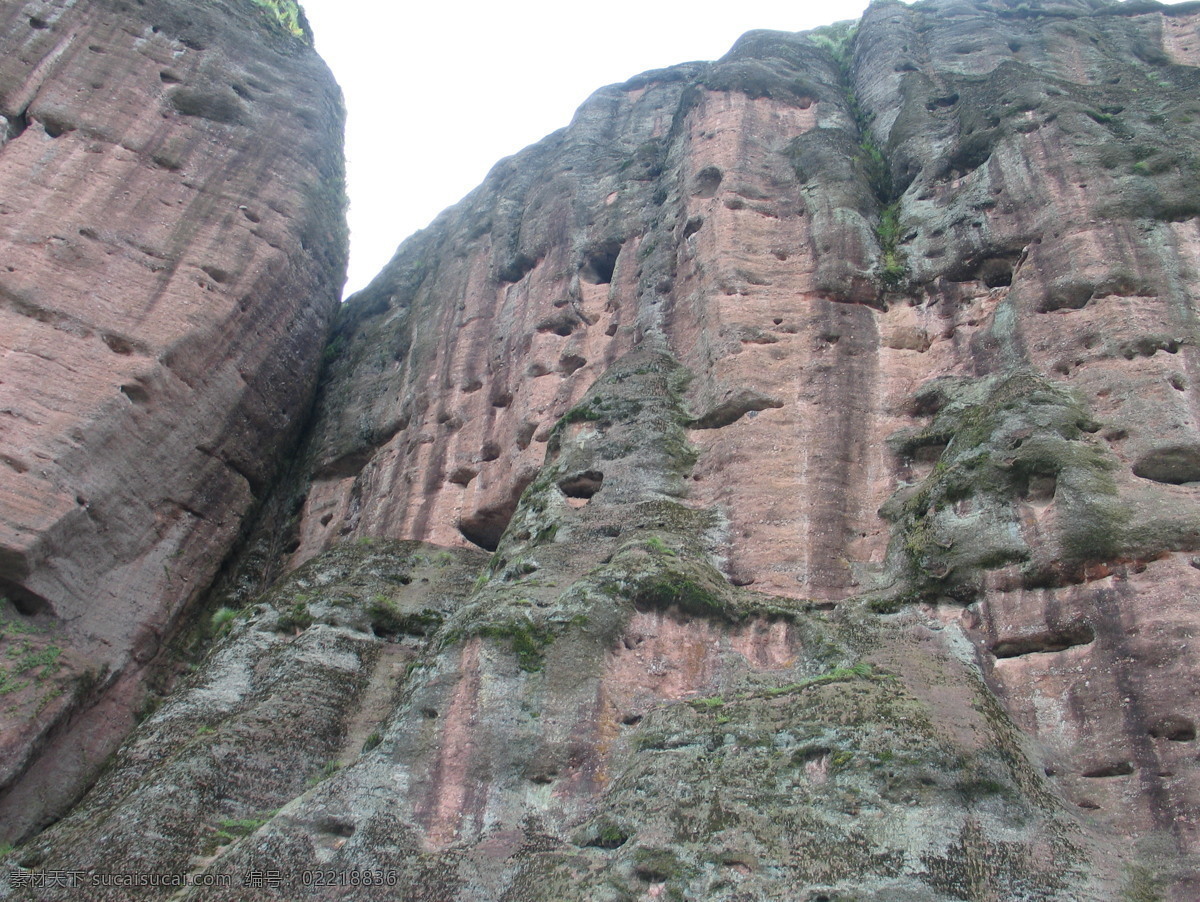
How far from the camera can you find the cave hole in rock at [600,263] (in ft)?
63.7

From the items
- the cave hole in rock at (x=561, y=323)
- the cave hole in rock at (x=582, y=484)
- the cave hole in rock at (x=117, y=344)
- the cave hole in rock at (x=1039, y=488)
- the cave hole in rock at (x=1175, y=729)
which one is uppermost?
the cave hole in rock at (x=561, y=323)

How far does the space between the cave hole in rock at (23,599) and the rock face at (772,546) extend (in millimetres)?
3652

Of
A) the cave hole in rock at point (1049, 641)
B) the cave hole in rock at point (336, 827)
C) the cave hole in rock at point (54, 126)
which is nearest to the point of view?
the cave hole in rock at point (336, 827)

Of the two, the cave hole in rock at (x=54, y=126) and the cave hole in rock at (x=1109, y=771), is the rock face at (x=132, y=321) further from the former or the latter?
the cave hole in rock at (x=1109, y=771)

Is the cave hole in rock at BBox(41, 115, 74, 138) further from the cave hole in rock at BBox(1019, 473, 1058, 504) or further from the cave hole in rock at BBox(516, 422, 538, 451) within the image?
the cave hole in rock at BBox(1019, 473, 1058, 504)

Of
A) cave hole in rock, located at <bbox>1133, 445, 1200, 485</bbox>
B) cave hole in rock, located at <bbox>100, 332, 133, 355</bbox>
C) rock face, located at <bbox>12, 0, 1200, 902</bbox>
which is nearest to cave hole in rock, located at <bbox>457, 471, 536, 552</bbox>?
rock face, located at <bbox>12, 0, 1200, 902</bbox>

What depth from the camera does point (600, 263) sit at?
64.3ft

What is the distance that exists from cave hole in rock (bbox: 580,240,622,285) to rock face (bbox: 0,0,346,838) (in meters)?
6.31

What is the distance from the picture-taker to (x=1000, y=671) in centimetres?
957

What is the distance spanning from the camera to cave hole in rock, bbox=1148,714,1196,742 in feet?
26.7

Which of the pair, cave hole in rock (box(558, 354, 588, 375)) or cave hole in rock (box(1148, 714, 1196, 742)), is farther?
cave hole in rock (box(558, 354, 588, 375))

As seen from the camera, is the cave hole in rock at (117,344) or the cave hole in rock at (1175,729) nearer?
the cave hole in rock at (1175,729)

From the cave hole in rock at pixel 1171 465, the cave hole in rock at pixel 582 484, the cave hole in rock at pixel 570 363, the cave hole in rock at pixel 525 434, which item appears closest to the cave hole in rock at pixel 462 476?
the cave hole in rock at pixel 525 434

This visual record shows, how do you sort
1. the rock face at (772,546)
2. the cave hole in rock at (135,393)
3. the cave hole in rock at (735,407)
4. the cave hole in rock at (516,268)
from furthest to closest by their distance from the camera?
the cave hole in rock at (516,268) < the cave hole in rock at (135,393) < the cave hole in rock at (735,407) < the rock face at (772,546)
